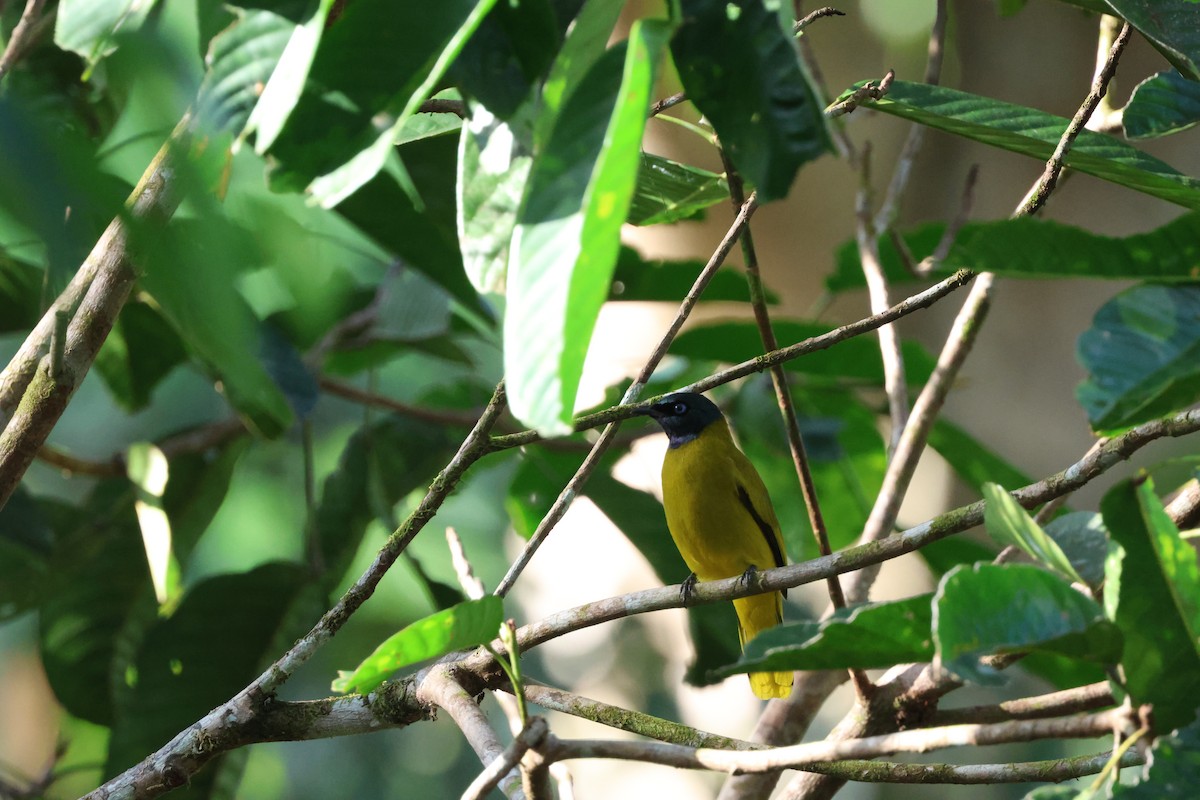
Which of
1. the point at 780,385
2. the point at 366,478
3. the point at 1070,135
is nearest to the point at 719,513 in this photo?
the point at 366,478

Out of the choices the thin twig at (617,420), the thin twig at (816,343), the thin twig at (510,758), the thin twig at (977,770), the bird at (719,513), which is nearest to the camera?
the thin twig at (510,758)

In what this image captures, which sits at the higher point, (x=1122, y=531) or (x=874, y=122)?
(x=874, y=122)

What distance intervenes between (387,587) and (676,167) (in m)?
6.42

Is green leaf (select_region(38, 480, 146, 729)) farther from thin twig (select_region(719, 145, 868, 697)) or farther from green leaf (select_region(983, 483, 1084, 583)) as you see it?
green leaf (select_region(983, 483, 1084, 583))

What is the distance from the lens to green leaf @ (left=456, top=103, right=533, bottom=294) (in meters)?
0.98

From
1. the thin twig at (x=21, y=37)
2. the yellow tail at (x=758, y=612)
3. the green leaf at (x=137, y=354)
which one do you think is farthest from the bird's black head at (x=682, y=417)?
the thin twig at (x=21, y=37)

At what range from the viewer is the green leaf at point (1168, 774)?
2.81 ft

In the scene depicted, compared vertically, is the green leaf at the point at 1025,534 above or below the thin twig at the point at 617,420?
below

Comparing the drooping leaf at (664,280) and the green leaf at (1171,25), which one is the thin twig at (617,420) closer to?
the green leaf at (1171,25)

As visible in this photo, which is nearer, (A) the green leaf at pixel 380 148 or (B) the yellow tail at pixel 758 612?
(A) the green leaf at pixel 380 148

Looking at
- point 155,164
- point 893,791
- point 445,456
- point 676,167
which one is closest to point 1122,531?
point 676,167

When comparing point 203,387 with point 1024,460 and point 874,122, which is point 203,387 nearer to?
point 874,122

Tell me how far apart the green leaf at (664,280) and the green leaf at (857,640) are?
6.07 feet

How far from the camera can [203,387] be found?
7.21 m
